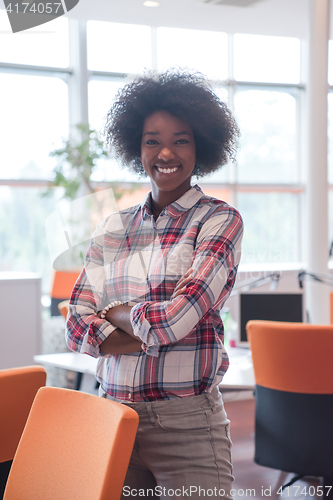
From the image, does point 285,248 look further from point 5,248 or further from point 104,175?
point 5,248

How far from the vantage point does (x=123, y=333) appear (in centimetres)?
148

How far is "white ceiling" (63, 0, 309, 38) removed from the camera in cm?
519

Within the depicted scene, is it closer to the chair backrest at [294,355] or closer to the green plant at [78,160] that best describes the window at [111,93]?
the green plant at [78,160]

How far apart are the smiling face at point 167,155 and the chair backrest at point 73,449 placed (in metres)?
0.62

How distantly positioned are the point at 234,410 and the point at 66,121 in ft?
13.5

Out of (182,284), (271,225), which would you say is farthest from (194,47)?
(182,284)

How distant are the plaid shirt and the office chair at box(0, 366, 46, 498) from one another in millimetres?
467

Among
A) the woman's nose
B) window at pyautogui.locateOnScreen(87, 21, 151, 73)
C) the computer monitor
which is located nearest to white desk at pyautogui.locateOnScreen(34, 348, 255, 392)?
the computer monitor

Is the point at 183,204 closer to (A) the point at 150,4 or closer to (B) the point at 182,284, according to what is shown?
(B) the point at 182,284

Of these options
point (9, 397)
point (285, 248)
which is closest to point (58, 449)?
point (9, 397)

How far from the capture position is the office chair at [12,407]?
1.87 metres

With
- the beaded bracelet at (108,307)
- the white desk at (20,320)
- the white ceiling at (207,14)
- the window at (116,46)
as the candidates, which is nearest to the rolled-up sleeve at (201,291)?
the beaded bracelet at (108,307)

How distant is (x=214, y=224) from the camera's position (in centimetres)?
146

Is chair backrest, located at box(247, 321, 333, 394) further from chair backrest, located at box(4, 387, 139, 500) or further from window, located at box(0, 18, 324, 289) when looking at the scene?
window, located at box(0, 18, 324, 289)
